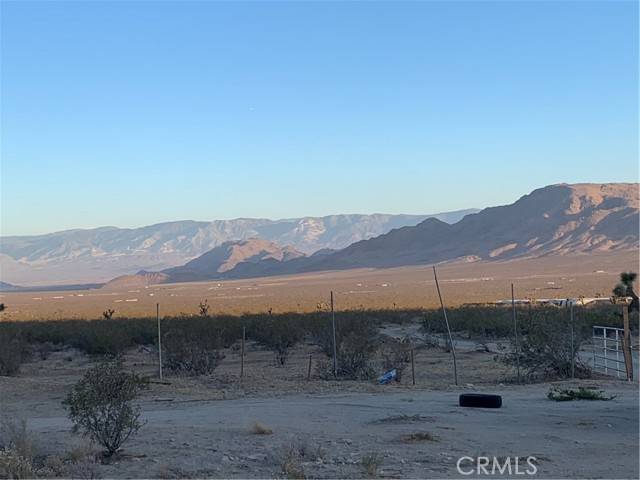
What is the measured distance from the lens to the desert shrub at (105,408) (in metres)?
11.5

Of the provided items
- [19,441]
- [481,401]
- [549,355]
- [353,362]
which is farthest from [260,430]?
[549,355]

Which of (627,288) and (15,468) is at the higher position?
(627,288)

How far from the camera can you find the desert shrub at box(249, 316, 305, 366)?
94.0 ft

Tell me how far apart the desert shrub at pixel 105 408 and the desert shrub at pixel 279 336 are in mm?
15421

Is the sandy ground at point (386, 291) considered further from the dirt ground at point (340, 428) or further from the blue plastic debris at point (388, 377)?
the dirt ground at point (340, 428)

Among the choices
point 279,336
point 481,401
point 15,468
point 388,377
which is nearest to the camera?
point 15,468

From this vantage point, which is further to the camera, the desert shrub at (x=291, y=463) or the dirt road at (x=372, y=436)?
the dirt road at (x=372, y=436)

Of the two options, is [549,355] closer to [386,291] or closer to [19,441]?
[19,441]

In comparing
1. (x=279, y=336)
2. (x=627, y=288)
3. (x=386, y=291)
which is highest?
(x=627, y=288)

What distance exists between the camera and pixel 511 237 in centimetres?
15438

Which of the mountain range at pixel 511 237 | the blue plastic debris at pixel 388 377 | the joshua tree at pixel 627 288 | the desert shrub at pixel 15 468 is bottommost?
the blue plastic debris at pixel 388 377

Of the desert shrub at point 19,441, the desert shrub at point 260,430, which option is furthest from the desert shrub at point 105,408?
the desert shrub at point 260,430

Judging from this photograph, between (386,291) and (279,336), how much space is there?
→ 6106cm

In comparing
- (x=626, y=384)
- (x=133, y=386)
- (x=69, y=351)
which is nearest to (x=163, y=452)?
(x=133, y=386)
